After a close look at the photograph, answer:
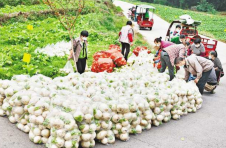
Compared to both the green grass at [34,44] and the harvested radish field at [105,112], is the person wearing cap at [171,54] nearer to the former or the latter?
the harvested radish field at [105,112]

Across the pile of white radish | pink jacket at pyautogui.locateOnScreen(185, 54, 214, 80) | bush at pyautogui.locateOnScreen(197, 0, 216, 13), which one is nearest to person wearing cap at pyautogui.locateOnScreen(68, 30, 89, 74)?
the pile of white radish

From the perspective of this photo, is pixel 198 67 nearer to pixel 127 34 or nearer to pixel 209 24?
pixel 127 34

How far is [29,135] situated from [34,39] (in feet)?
22.9

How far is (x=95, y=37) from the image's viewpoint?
42.9 feet

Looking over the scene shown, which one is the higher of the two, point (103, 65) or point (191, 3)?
point (191, 3)

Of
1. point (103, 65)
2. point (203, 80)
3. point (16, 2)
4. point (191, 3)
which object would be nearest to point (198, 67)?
point (203, 80)

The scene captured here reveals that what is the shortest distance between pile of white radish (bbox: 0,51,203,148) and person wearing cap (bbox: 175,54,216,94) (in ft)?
1.80

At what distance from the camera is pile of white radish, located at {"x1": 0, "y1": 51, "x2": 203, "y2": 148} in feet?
14.1

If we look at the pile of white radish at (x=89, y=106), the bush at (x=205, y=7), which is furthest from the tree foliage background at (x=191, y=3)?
the pile of white radish at (x=89, y=106)

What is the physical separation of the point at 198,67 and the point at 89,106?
3.37 meters

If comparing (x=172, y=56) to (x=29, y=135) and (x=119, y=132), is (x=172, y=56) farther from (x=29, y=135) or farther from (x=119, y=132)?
(x=29, y=135)

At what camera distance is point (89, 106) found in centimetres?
457

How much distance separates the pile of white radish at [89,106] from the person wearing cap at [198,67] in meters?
0.55

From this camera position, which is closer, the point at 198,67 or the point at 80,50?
the point at 198,67
